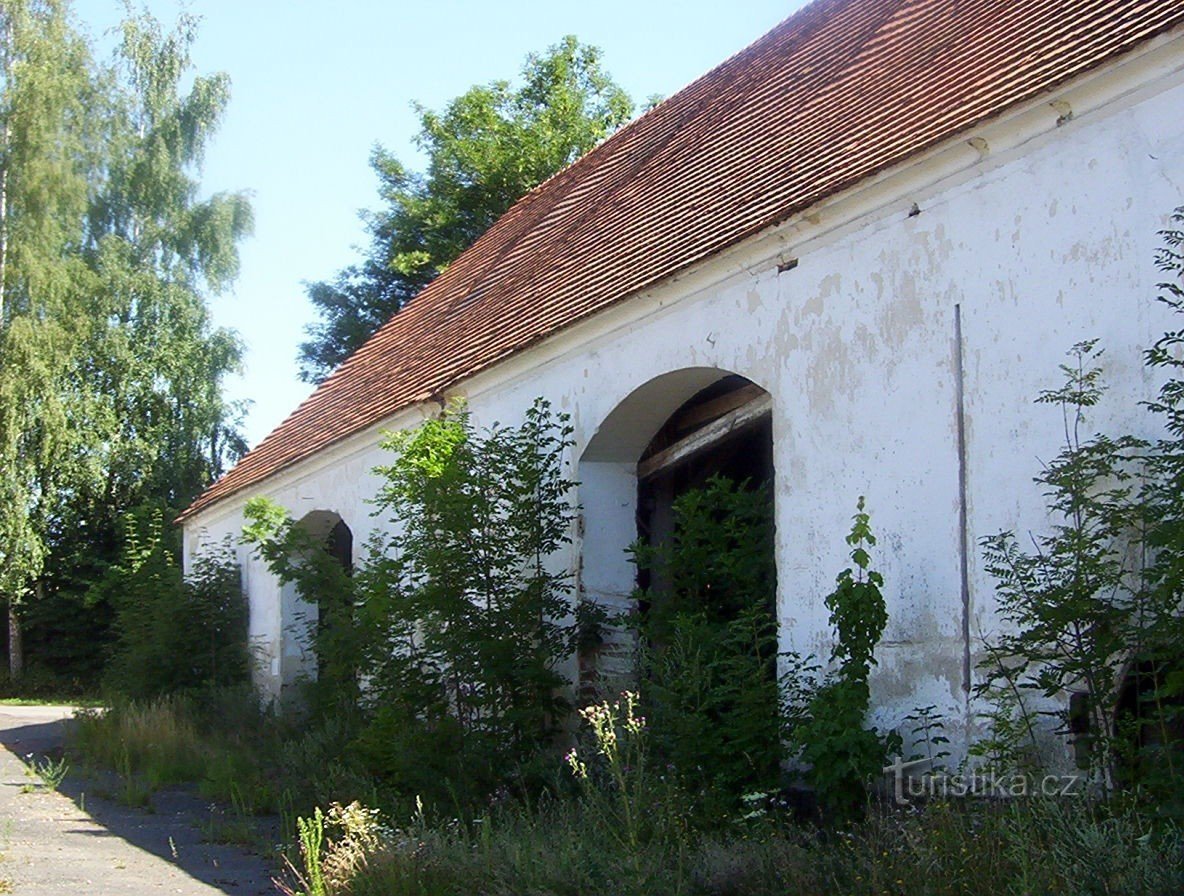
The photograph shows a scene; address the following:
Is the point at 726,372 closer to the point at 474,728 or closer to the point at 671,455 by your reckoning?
the point at 671,455

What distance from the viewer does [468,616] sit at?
913 cm

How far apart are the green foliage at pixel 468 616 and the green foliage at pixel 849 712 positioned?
241 centimetres

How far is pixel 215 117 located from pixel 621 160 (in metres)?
16.9

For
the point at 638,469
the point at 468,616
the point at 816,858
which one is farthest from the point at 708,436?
the point at 816,858

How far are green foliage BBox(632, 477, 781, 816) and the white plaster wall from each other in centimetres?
43

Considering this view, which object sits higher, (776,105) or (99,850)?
(776,105)

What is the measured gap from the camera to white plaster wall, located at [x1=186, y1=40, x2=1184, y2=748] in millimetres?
6074

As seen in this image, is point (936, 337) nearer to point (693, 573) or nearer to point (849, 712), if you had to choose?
point (849, 712)

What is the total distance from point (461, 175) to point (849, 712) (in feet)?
72.2

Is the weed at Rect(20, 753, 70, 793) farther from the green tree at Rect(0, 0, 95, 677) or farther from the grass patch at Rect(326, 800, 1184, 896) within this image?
the green tree at Rect(0, 0, 95, 677)

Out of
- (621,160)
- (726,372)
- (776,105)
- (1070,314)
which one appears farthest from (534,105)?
(1070,314)

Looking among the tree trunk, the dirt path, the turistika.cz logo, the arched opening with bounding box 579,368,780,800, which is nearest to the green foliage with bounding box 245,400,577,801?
the arched opening with bounding box 579,368,780,800

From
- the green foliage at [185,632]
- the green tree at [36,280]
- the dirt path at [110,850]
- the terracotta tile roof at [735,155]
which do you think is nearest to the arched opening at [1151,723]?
the terracotta tile roof at [735,155]

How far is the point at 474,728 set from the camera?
9.08 meters
